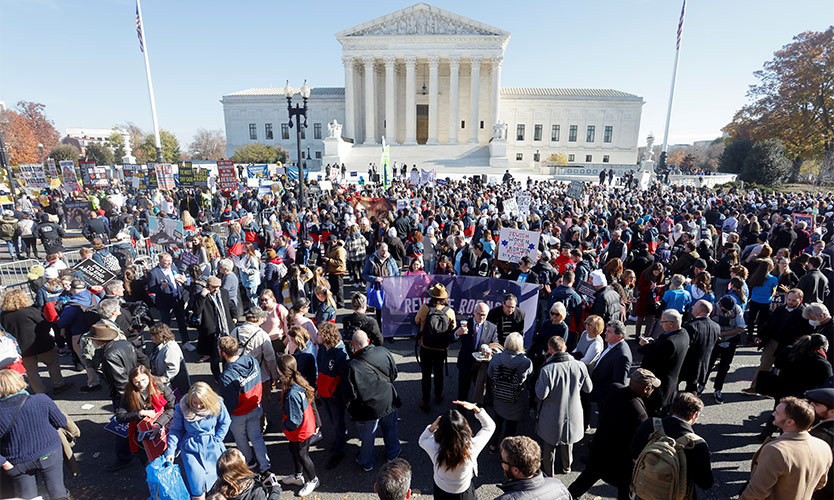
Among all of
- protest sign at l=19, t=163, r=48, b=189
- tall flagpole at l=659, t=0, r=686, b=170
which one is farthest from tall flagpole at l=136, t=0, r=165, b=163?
tall flagpole at l=659, t=0, r=686, b=170

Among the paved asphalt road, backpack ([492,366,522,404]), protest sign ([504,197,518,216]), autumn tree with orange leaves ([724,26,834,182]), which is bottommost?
the paved asphalt road

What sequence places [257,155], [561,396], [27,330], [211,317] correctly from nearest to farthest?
[561,396], [27,330], [211,317], [257,155]

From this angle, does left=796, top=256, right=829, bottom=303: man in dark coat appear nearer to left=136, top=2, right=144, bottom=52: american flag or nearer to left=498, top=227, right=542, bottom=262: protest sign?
left=498, top=227, right=542, bottom=262: protest sign

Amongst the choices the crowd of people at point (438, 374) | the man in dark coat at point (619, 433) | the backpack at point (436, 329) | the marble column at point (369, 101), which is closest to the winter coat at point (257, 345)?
the crowd of people at point (438, 374)

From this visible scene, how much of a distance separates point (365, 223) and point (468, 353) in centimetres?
796

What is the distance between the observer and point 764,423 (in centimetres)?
570

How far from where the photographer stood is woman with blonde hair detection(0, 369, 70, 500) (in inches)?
144

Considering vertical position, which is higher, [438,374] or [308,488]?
[438,374]

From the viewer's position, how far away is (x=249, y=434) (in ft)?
14.9

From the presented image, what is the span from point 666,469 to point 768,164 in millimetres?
47415

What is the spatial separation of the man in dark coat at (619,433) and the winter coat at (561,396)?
1.31 feet

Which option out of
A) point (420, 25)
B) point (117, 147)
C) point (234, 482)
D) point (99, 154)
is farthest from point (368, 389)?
point (117, 147)

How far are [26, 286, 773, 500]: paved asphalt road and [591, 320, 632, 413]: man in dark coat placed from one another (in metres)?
1.05

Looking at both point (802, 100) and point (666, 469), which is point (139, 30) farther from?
point (802, 100)
